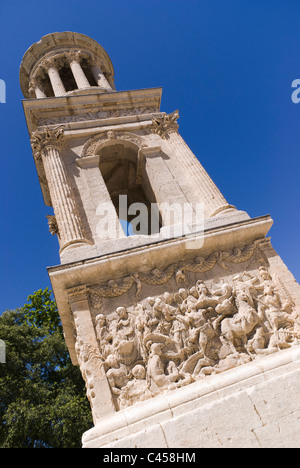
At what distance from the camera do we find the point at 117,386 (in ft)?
16.9

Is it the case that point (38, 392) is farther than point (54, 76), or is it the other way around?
point (38, 392)

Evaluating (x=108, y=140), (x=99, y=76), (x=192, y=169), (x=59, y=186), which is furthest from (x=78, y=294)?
(x=99, y=76)

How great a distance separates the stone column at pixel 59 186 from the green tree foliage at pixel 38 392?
857 centimetres

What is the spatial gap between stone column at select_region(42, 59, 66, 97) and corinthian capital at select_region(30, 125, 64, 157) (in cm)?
370

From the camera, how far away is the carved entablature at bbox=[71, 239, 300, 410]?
17.3 feet

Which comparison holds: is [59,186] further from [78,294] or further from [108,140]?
[78,294]

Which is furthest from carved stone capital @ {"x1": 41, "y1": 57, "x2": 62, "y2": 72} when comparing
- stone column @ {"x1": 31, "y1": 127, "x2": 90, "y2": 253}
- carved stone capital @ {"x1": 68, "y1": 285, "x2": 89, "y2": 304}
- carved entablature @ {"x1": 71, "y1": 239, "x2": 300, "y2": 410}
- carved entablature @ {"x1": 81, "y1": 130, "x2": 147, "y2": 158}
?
carved entablature @ {"x1": 71, "y1": 239, "x2": 300, "y2": 410}

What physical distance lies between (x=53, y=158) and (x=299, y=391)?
7.09 m

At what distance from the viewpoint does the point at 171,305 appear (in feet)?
19.9

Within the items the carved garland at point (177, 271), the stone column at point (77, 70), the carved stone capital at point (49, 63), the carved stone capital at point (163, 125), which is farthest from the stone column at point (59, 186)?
the carved stone capital at point (49, 63)

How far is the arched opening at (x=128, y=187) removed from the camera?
9.79 meters

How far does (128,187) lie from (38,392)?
9302 mm

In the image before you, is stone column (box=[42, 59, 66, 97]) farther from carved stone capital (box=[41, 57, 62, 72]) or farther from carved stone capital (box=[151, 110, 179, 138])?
carved stone capital (box=[151, 110, 179, 138])
